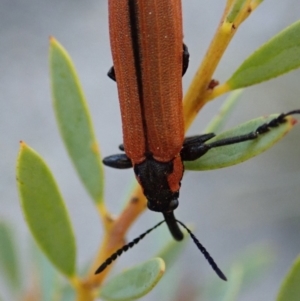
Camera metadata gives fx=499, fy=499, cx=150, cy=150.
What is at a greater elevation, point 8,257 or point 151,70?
point 151,70

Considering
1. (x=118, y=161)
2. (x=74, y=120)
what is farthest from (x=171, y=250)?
(x=74, y=120)

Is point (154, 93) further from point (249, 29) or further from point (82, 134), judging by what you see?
point (249, 29)

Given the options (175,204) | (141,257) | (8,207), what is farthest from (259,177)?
(175,204)

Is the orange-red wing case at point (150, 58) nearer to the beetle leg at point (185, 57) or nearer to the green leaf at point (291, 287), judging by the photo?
the beetle leg at point (185, 57)

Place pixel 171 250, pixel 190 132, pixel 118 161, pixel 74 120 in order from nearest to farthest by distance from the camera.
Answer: pixel 74 120 → pixel 171 250 → pixel 118 161 → pixel 190 132

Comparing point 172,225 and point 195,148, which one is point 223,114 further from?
point 172,225

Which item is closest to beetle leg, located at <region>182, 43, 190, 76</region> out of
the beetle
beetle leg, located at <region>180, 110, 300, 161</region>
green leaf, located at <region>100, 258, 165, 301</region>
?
the beetle

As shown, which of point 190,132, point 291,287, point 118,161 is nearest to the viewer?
point 291,287
